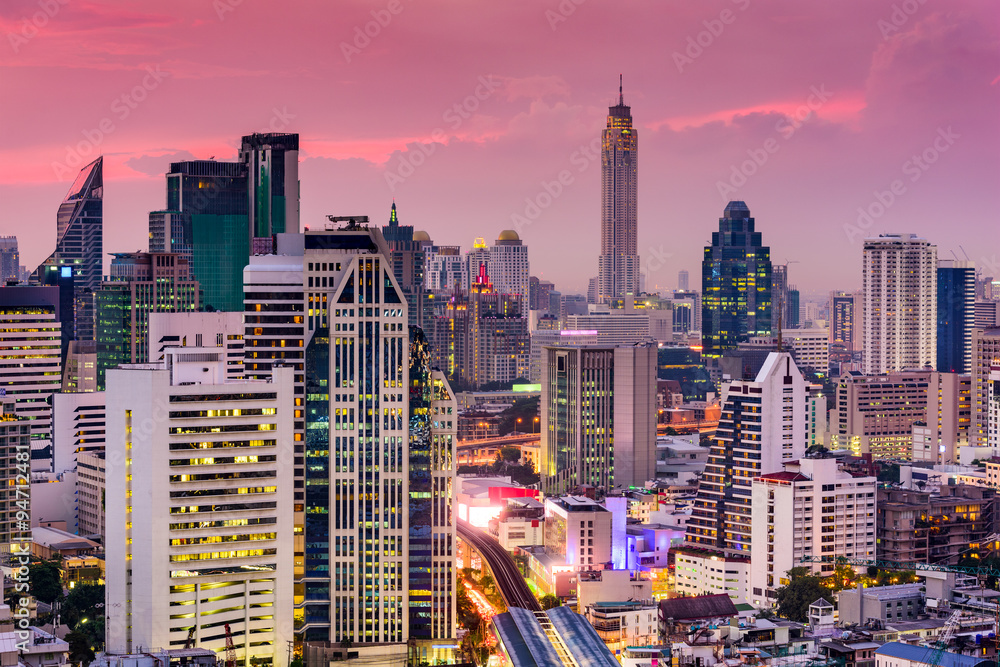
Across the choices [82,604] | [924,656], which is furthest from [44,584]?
[924,656]

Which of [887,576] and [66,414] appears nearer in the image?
[887,576]

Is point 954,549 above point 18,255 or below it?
below

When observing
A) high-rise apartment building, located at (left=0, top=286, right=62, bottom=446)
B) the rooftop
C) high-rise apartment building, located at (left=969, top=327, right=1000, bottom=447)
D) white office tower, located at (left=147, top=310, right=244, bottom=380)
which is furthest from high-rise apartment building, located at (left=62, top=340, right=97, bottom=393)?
the rooftop

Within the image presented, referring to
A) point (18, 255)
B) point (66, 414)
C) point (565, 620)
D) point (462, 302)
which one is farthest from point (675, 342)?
point (565, 620)

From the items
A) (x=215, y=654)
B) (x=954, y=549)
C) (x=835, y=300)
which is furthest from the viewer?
(x=835, y=300)

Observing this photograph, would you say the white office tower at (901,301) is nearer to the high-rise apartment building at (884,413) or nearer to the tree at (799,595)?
the high-rise apartment building at (884,413)

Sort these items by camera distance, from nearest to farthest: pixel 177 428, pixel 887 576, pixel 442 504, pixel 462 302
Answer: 1. pixel 177 428
2. pixel 442 504
3. pixel 887 576
4. pixel 462 302

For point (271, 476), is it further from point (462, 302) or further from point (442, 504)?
point (462, 302)
